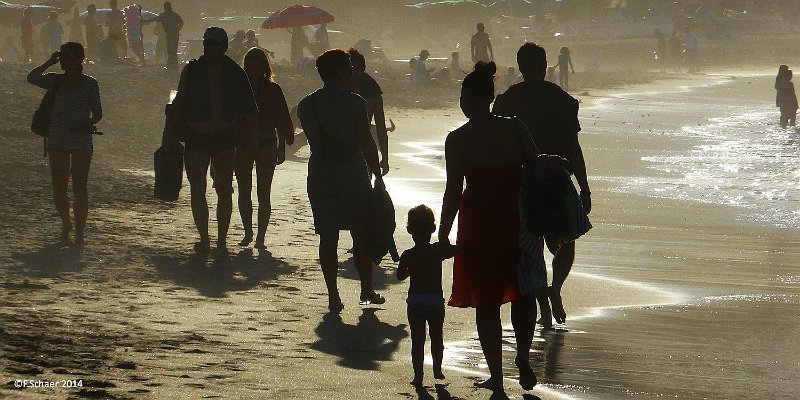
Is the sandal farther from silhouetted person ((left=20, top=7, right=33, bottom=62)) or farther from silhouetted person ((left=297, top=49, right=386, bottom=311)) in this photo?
silhouetted person ((left=20, top=7, right=33, bottom=62))

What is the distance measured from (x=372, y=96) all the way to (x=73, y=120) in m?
2.20

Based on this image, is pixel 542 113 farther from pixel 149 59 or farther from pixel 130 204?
pixel 149 59

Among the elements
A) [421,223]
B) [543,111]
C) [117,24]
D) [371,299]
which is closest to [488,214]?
[421,223]

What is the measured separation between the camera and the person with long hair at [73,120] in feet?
33.1

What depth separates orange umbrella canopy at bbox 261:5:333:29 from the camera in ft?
123

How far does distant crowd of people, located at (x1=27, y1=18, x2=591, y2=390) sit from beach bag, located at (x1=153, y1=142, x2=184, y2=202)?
0.67ft

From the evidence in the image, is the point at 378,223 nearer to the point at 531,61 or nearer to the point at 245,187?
the point at 531,61

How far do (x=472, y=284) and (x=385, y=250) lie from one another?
201 centimetres

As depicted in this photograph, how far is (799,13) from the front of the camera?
81.1m

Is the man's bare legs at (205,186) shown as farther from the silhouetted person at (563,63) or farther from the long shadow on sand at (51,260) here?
the silhouetted person at (563,63)

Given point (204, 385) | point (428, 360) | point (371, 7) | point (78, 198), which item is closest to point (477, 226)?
point (428, 360)

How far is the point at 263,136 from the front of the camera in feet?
34.6

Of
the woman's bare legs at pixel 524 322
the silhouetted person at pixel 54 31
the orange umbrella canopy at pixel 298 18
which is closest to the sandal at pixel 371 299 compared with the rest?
the woman's bare legs at pixel 524 322

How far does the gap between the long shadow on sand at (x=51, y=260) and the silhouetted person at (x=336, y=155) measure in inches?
75.3
